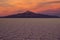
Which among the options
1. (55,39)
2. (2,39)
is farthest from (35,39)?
(2,39)

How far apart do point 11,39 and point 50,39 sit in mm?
3289

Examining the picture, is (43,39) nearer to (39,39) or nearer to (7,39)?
(39,39)

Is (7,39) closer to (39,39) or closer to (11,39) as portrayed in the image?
(11,39)

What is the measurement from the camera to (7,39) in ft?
49.4

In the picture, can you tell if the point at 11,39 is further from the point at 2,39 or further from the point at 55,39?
the point at 55,39

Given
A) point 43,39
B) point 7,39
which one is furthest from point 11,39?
point 43,39

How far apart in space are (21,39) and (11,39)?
886 mm

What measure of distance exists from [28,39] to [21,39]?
611mm

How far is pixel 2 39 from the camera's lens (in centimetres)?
1514

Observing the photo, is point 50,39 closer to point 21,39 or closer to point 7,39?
point 21,39

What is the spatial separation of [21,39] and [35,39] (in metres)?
1.18

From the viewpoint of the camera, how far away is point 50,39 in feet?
51.0

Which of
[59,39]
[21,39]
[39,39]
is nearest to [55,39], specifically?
[59,39]

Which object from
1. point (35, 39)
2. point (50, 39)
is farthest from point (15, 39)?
point (50, 39)
